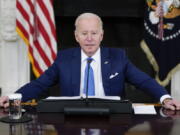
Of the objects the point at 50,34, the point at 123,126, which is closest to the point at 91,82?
the point at 123,126

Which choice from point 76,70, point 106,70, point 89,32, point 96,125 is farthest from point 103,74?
point 96,125

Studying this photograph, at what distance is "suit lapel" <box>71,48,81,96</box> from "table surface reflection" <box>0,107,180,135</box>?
491 millimetres

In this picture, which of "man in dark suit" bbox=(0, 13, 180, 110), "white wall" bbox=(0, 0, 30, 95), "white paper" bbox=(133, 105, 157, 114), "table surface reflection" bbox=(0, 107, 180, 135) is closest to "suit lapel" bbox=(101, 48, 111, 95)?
"man in dark suit" bbox=(0, 13, 180, 110)

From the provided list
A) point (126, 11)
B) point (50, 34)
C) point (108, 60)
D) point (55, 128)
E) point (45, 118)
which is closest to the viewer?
point (55, 128)

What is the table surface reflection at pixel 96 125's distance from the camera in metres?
1.46

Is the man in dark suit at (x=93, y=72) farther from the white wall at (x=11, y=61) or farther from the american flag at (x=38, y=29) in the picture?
the white wall at (x=11, y=61)

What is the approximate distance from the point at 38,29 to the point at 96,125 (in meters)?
2.10

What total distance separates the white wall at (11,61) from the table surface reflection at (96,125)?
7.41ft

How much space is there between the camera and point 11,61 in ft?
13.2

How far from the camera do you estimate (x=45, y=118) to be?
65.6 inches

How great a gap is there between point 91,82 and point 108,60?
0.65 feet

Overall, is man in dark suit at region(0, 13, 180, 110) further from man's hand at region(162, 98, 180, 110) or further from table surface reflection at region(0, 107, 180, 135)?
table surface reflection at region(0, 107, 180, 135)

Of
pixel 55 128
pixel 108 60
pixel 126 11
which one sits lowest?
pixel 55 128

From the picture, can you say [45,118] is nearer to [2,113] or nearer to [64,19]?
[2,113]
